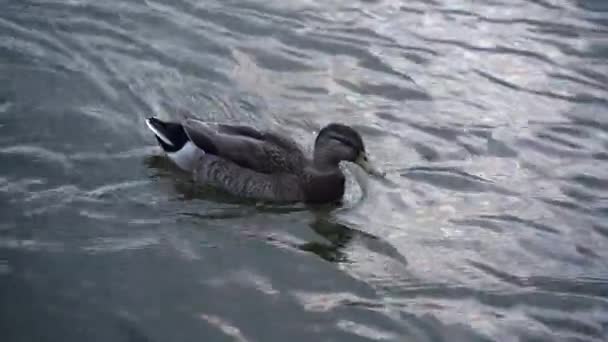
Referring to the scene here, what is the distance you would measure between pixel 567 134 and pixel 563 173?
103 cm

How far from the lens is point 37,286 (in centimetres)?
868

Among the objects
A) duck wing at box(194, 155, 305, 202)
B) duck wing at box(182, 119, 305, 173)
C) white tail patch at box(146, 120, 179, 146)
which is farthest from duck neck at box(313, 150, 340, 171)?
white tail patch at box(146, 120, 179, 146)

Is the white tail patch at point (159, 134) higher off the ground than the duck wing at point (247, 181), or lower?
higher

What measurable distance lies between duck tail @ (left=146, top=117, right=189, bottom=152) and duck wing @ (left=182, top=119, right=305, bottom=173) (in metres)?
0.07

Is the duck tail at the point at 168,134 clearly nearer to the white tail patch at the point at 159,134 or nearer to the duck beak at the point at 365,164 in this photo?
the white tail patch at the point at 159,134

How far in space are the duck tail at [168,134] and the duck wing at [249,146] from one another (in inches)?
2.8

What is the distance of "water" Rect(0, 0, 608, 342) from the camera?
880 cm

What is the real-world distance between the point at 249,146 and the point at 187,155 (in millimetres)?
641

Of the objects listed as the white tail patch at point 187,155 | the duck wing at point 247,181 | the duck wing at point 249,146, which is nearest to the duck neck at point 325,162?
the duck wing at point 249,146

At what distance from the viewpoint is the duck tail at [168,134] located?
36.0 ft

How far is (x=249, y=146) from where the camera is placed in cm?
1093

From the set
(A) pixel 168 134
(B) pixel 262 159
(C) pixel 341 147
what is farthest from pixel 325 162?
(A) pixel 168 134

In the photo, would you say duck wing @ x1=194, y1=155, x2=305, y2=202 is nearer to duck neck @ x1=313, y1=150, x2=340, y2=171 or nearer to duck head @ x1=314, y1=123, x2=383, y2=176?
duck neck @ x1=313, y1=150, x2=340, y2=171

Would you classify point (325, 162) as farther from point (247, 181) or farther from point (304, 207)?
point (247, 181)
